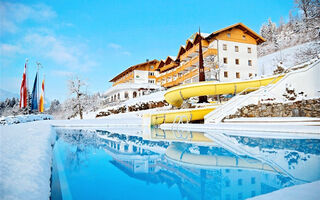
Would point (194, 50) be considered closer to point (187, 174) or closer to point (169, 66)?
point (169, 66)

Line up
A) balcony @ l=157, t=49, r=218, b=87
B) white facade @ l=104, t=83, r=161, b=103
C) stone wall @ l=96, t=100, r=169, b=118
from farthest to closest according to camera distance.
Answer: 1. white facade @ l=104, t=83, r=161, b=103
2. balcony @ l=157, t=49, r=218, b=87
3. stone wall @ l=96, t=100, r=169, b=118

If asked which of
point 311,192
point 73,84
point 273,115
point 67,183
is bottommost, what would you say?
point 67,183

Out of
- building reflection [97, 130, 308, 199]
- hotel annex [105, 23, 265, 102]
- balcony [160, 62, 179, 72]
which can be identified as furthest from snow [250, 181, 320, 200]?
balcony [160, 62, 179, 72]

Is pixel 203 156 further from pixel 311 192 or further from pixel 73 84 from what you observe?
pixel 73 84

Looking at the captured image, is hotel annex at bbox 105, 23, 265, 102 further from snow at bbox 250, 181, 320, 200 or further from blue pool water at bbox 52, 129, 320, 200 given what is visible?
snow at bbox 250, 181, 320, 200

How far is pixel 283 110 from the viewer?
34.5 ft

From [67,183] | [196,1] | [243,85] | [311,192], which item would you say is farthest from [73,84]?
[311,192]

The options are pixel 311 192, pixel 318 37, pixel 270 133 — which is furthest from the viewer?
pixel 318 37

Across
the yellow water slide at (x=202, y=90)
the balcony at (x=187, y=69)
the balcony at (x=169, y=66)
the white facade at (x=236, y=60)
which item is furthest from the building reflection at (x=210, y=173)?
the balcony at (x=169, y=66)

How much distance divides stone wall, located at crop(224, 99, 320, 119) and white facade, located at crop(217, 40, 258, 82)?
15.5m

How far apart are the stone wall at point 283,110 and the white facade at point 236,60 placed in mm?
15455

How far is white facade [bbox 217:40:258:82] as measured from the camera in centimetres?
2716

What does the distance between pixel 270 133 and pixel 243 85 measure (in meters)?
6.04

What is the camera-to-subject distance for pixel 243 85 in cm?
1338
